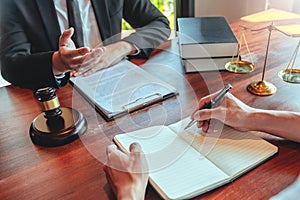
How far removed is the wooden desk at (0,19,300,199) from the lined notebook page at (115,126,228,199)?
3 cm

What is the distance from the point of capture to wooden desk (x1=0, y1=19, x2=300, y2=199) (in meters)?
0.64

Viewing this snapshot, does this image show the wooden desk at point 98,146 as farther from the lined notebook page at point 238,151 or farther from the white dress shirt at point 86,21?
the white dress shirt at point 86,21

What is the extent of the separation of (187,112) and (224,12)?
59.7 inches

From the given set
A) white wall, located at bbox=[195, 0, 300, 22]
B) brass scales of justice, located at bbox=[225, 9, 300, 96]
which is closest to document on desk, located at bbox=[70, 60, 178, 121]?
brass scales of justice, located at bbox=[225, 9, 300, 96]

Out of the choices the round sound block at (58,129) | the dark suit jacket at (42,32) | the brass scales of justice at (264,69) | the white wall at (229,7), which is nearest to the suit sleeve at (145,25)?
the dark suit jacket at (42,32)

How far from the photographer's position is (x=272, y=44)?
1.30m

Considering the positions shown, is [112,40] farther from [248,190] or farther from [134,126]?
[248,190]

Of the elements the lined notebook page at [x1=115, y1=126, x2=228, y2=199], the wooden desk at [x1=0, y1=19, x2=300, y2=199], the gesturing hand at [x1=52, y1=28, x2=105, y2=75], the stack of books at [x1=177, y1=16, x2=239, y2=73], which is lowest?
the wooden desk at [x1=0, y1=19, x2=300, y2=199]

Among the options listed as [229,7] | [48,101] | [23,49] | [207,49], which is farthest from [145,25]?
[229,7]

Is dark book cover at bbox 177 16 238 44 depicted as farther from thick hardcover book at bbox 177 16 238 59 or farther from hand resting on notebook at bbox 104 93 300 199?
hand resting on notebook at bbox 104 93 300 199

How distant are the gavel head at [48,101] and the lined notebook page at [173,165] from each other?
20cm

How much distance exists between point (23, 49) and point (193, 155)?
2.39ft

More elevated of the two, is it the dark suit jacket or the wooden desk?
the dark suit jacket

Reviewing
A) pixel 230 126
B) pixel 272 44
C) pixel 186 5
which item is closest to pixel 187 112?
pixel 230 126
